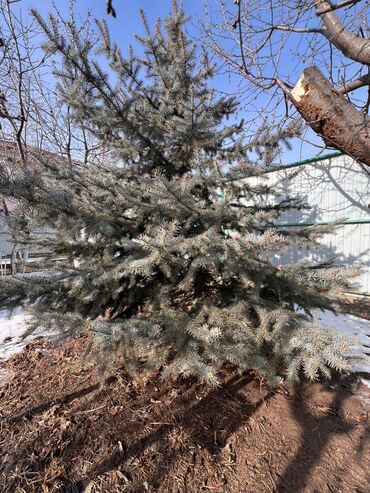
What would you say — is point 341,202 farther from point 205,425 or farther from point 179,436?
point 179,436

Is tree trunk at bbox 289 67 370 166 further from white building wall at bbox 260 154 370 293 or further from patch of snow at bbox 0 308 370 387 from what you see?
white building wall at bbox 260 154 370 293

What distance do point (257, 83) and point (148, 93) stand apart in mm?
1180

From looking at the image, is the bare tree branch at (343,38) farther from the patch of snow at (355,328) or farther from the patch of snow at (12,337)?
the patch of snow at (12,337)

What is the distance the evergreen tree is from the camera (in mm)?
1717

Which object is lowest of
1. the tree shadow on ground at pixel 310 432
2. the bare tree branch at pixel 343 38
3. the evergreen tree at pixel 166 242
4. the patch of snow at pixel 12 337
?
the patch of snow at pixel 12 337

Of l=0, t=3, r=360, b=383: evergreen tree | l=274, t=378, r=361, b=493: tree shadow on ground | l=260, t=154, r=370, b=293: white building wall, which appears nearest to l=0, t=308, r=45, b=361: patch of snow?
l=0, t=3, r=360, b=383: evergreen tree

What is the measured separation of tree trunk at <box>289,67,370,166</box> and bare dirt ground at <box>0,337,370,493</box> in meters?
1.86

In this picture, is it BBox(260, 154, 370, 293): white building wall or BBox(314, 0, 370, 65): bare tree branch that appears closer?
BBox(314, 0, 370, 65): bare tree branch

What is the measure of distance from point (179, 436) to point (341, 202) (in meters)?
4.80

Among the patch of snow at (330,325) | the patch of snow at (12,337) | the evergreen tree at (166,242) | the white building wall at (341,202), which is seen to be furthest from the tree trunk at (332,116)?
the patch of snow at (12,337)

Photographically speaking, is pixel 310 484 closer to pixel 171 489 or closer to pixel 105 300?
pixel 171 489

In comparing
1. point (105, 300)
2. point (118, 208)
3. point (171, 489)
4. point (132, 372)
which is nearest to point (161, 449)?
point (171, 489)

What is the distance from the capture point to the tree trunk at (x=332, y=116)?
5.31ft

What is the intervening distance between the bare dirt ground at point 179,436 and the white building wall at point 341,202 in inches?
121
